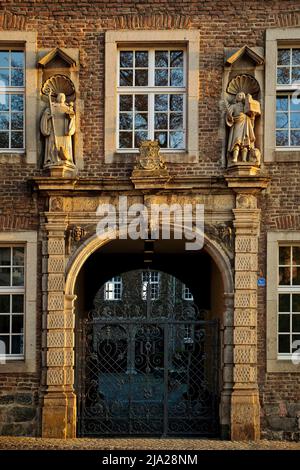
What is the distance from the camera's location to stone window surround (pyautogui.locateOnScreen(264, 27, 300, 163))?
1602cm

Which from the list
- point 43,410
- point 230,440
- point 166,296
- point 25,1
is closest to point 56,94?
point 25,1

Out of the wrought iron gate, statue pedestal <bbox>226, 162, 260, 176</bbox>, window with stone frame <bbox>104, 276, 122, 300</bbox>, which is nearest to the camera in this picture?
statue pedestal <bbox>226, 162, 260, 176</bbox>

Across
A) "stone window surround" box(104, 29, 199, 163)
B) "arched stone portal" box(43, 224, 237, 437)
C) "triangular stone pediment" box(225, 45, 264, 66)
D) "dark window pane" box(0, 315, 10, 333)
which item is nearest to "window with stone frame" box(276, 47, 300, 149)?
"triangular stone pediment" box(225, 45, 264, 66)

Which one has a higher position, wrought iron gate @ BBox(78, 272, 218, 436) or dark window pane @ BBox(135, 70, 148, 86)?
dark window pane @ BBox(135, 70, 148, 86)

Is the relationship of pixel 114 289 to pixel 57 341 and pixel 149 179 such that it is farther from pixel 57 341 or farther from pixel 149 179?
pixel 149 179

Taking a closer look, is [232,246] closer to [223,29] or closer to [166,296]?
[223,29]

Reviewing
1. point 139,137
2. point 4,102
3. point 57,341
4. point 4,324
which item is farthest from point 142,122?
point 4,324

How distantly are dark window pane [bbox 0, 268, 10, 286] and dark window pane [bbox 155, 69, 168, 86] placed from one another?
410 cm

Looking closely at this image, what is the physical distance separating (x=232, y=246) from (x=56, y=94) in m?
3.94

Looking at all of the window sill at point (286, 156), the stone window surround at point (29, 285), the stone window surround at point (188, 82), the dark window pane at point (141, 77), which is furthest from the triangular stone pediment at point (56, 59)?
the window sill at point (286, 156)

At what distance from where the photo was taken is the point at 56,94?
1628cm

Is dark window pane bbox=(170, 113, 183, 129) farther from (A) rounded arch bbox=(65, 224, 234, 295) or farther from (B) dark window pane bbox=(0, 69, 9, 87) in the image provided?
(B) dark window pane bbox=(0, 69, 9, 87)

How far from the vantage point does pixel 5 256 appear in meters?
16.3

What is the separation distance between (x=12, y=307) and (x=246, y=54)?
581 cm
